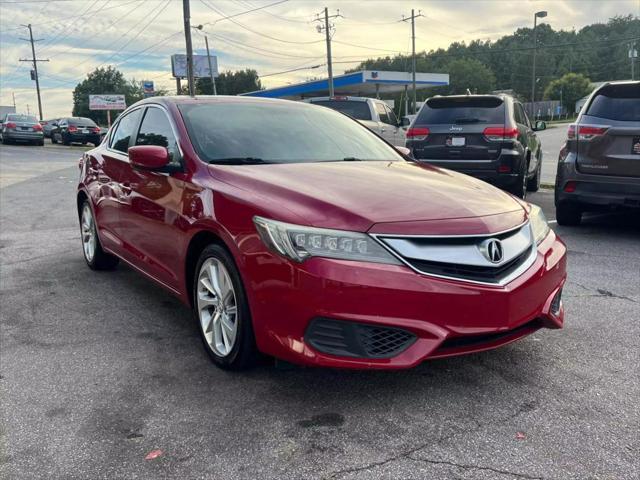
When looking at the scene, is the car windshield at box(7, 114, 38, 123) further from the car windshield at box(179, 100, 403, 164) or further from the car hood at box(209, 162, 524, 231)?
the car hood at box(209, 162, 524, 231)

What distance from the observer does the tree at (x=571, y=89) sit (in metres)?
80.5

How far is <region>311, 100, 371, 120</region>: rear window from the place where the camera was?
13.7 meters

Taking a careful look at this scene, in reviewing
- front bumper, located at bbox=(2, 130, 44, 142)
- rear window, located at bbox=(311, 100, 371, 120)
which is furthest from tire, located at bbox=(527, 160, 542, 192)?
front bumper, located at bbox=(2, 130, 44, 142)

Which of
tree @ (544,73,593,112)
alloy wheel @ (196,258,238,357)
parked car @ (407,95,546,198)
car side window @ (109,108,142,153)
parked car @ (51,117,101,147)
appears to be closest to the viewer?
alloy wheel @ (196,258,238,357)

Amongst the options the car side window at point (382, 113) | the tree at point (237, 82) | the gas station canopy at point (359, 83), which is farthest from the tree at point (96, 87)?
the car side window at point (382, 113)

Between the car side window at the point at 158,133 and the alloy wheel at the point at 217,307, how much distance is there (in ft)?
2.75

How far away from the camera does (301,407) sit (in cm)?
297

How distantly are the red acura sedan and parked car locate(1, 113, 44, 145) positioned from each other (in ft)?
103

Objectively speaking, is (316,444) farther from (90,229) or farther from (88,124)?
(88,124)

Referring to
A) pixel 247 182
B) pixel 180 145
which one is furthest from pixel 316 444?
pixel 180 145

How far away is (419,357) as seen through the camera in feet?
9.00

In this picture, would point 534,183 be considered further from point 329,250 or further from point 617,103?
point 329,250

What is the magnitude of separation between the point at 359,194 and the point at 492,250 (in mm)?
719

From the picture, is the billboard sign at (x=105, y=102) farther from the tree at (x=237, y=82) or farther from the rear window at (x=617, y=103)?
the rear window at (x=617, y=103)
